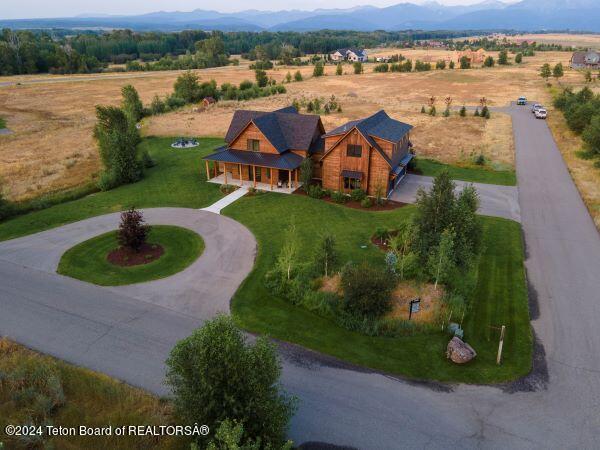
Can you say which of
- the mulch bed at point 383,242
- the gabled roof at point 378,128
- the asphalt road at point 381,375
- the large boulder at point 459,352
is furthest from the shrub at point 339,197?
the large boulder at point 459,352

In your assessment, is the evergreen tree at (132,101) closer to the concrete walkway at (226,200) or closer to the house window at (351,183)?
the concrete walkway at (226,200)

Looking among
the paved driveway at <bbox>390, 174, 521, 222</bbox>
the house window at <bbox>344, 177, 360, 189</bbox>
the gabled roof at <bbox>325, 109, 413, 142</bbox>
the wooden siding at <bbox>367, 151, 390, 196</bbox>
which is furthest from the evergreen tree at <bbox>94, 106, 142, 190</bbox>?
the paved driveway at <bbox>390, 174, 521, 222</bbox>

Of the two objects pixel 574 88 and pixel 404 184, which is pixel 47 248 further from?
pixel 574 88

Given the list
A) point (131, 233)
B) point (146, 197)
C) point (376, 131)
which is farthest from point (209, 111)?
point (131, 233)

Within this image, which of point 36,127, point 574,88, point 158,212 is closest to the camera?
point 158,212

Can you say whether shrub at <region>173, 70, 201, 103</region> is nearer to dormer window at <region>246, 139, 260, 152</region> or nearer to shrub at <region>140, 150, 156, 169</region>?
shrub at <region>140, 150, 156, 169</region>

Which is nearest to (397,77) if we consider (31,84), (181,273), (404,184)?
(404,184)
